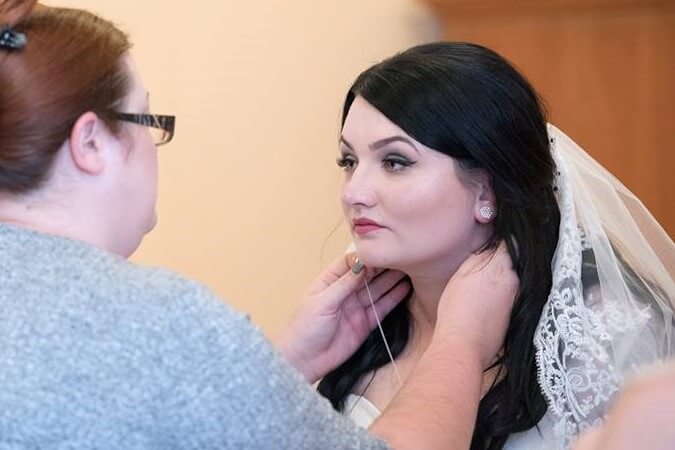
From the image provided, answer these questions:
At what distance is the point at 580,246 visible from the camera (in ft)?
4.98

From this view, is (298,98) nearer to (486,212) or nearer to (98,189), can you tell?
(486,212)

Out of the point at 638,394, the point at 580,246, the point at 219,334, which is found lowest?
the point at 580,246

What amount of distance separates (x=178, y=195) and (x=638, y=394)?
2039 millimetres

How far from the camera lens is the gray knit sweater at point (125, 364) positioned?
2.84 feet

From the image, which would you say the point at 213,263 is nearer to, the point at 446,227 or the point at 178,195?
the point at 178,195

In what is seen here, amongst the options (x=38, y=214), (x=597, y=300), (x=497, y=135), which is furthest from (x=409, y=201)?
(x=38, y=214)

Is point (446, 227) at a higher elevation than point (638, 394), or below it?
below

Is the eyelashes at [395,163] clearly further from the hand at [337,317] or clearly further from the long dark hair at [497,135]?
the hand at [337,317]

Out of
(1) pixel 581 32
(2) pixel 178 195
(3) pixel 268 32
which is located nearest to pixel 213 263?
(2) pixel 178 195

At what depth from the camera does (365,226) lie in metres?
1.58

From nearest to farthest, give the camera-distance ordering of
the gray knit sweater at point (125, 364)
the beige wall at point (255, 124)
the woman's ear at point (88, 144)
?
the gray knit sweater at point (125, 364) → the woman's ear at point (88, 144) → the beige wall at point (255, 124)

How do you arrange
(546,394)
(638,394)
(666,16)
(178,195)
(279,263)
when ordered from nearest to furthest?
(638,394)
(546,394)
(666,16)
(178,195)
(279,263)

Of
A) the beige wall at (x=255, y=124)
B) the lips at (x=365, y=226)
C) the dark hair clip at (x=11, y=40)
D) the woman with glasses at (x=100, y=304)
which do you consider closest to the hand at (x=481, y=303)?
the lips at (x=365, y=226)

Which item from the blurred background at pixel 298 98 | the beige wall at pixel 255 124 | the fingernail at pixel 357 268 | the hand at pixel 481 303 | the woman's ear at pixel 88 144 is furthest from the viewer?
the beige wall at pixel 255 124
